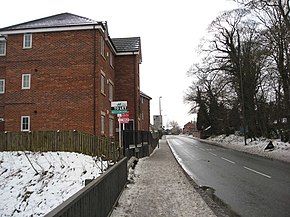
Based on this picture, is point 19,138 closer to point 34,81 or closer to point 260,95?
point 34,81

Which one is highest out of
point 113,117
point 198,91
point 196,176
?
point 198,91

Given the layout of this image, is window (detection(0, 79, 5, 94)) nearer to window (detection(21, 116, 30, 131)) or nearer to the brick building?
the brick building


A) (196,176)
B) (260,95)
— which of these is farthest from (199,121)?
(196,176)

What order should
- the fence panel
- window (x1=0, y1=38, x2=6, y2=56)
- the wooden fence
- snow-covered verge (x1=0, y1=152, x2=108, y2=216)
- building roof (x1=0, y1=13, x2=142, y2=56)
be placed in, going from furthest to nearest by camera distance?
window (x1=0, y1=38, x2=6, y2=56) → building roof (x1=0, y1=13, x2=142, y2=56) → the wooden fence → snow-covered verge (x1=0, y1=152, x2=108, y2=216) → the fence panel

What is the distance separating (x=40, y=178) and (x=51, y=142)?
433 cm

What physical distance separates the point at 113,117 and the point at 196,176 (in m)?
16.3

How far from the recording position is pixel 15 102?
902 inches

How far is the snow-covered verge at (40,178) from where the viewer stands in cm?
1060

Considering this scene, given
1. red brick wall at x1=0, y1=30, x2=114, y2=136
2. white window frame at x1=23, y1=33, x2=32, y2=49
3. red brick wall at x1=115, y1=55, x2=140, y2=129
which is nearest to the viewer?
red brick wall at x1=0, y1=30, x2=114, y2=136

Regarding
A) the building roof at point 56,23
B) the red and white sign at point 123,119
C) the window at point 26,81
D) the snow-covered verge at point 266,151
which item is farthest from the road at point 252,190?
the window at point 26,81

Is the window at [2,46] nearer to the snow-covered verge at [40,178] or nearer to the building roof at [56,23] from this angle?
the building roof at [56,23]

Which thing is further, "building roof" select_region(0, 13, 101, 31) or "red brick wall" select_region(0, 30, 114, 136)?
"building roof" select_region(0, 13, 101, 31)

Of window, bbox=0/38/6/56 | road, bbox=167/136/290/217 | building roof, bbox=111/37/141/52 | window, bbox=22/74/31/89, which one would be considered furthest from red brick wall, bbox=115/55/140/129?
road, bbox=167/136/290/217

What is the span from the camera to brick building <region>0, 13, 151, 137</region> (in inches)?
872
